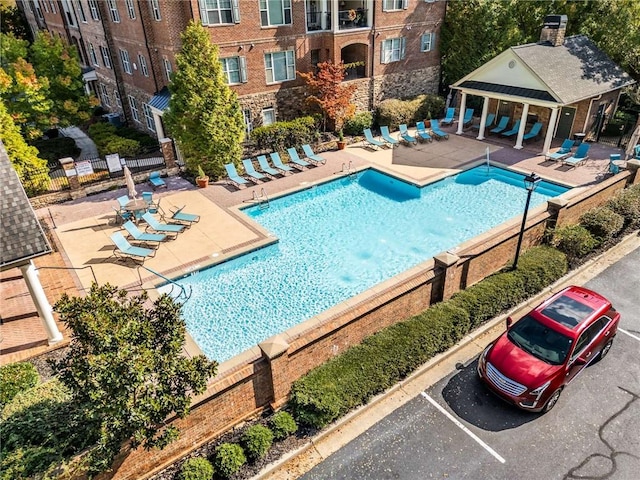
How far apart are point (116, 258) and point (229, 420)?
9.46 metres

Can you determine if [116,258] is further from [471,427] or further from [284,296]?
[471,427]

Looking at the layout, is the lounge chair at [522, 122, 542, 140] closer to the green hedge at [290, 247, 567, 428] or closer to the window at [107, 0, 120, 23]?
the green hedge at [290, 247, 567, 428]

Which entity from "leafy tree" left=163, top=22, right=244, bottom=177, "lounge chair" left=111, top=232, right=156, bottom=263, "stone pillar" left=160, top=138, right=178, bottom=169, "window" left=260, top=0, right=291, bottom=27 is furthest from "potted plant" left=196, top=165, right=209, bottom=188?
"window" left=260, top=0, right=291, bottom=27

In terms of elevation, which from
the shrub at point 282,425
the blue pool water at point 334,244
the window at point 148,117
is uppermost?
the window at point 148,117

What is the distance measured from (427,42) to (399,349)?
2858 centimetres

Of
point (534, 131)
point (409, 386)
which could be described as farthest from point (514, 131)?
point (409, 386)

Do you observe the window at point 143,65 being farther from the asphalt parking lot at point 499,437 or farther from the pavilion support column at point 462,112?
the asphalt parking lot at point 499,437

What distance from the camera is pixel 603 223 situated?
15.7 m

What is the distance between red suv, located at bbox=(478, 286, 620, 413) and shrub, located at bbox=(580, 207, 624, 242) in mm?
5570

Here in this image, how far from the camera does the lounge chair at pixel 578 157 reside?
22.8 meters

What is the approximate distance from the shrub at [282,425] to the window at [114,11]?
2766 cm

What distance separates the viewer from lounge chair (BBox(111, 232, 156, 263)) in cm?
1574

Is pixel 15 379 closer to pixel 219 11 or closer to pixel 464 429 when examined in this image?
pixel 464 429

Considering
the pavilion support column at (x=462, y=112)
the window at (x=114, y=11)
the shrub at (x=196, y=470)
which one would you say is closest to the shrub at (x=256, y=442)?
the shrub at (x=196, y=470)
